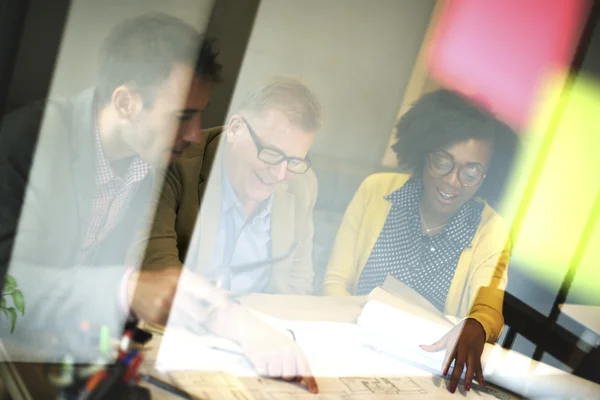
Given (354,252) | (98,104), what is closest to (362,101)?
(354,252)

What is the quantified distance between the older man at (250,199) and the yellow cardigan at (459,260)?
0.07 meters

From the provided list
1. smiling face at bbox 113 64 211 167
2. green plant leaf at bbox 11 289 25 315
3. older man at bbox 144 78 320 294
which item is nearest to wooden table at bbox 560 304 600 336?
→ older man at bbox 144 78 320 294

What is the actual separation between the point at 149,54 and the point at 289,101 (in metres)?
0.22

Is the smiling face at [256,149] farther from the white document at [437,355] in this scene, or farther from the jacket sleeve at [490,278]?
the jacket sleeve at [490,278]

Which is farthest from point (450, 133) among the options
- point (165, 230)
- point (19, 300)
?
point (19, 300)

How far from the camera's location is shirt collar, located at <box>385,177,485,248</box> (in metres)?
1.16

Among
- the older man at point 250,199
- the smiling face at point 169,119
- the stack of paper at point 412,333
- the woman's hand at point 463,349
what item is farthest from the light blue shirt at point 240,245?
the woman's hand at point 463,349

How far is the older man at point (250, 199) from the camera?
1.02 m

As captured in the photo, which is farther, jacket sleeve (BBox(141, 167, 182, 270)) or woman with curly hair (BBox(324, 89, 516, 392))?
woman with curly hair (BBox(324, 89, 516, 392))

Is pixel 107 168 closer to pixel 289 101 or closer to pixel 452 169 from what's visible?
pixel 289 101

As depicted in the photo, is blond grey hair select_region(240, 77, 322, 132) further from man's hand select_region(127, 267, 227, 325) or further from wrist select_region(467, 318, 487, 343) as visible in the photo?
wrist select_region(467, 318, 487, 343)

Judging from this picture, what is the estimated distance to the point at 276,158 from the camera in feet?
3.43

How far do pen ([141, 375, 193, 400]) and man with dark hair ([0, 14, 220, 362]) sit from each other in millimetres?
89

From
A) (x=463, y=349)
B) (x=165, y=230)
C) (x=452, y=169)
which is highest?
(x=452, y=169)
